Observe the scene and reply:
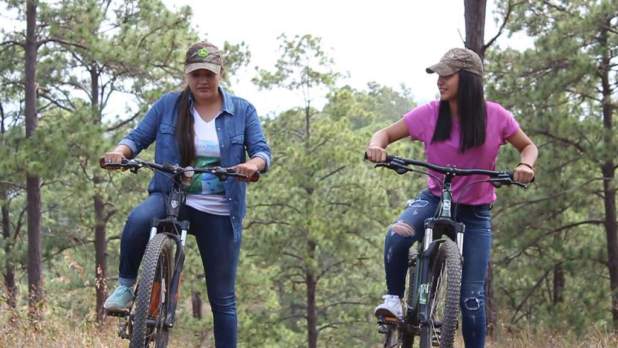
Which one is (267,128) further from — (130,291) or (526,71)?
(130,291)

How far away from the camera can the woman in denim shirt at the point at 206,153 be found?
426 cm

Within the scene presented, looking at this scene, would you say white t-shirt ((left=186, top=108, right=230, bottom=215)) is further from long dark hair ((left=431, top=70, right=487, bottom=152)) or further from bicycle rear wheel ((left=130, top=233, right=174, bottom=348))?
long dark hair ((left=431, top=70, right=487, bottom=152))

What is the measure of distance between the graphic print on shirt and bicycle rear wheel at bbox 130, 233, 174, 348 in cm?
37

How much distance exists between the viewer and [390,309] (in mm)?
4512

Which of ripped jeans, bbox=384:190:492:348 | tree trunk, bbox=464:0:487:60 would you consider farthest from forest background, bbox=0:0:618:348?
ripped jeans, bbox=384:190:492:348

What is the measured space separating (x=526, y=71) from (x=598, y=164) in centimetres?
225

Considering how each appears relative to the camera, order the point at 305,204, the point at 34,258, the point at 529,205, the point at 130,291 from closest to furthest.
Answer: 1. the point at 130,291
2. the point at 34,258
3. the point at 529,205
4. the point at 305,204

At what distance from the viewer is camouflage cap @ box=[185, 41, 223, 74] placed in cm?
425

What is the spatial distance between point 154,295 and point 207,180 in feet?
2.26

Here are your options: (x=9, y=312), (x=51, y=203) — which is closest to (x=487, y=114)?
(x=9, y=312)

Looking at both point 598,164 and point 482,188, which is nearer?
point 482,188

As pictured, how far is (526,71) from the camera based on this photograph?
1475 cm

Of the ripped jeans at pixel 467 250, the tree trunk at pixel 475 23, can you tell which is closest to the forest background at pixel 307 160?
the tree trunk at pixel 475 23

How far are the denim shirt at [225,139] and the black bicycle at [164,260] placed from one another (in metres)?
0.16
